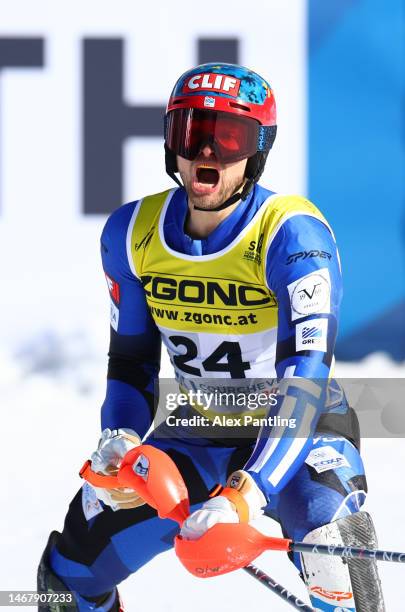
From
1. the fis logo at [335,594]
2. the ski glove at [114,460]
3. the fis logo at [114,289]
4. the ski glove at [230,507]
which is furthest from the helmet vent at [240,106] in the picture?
the fis logo at [335,594]

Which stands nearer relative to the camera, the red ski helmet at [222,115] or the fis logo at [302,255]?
the fis logo at [302,255]

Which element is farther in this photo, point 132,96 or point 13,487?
point 132,96

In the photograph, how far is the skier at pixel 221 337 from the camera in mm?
3568

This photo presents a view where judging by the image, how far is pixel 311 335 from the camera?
3590 mm

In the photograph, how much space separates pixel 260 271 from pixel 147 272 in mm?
414

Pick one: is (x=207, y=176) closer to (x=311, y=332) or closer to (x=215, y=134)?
(x=215, y=134)

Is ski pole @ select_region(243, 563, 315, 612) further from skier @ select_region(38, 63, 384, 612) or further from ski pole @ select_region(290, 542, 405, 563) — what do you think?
ski pole @ select_region(290, 542, 405, 563)

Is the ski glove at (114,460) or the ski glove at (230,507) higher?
Answer: the ski glove at (230,507)

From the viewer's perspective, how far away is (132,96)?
784cm

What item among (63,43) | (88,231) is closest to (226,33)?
A: (63,43)

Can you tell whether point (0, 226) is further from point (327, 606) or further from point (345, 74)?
point (327, 606)

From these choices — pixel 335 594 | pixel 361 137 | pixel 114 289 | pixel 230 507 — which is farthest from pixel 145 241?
pixel 361 137

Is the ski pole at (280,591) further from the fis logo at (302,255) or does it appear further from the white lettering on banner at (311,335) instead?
the fis logo at (302,255)

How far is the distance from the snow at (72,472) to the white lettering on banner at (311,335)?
164 cm
